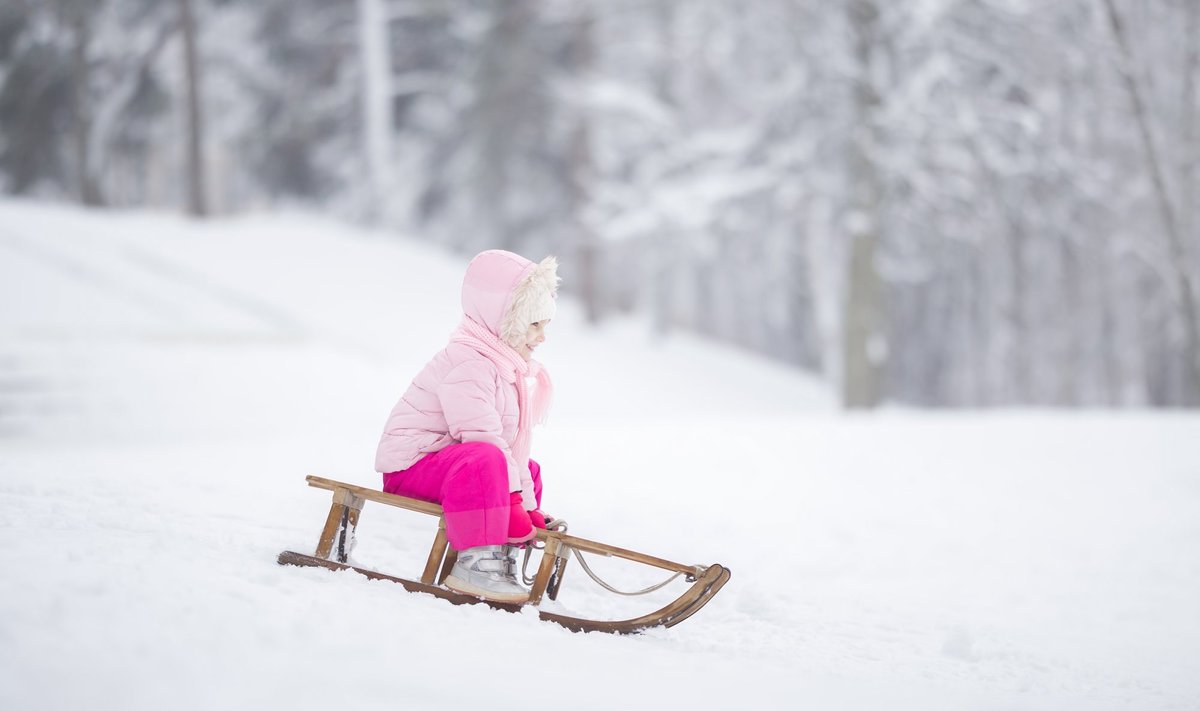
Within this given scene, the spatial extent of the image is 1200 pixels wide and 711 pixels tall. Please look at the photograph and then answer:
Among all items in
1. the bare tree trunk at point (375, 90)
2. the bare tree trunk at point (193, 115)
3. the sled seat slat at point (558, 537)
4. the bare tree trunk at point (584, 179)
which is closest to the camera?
the sled seat slat at point (558, 537)

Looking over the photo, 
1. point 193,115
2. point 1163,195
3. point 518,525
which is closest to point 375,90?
point 193,115

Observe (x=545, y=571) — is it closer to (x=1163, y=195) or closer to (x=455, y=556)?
(x=455, y=556)

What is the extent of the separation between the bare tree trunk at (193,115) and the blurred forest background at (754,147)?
8 centimetres

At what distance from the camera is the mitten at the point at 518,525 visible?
351 cm

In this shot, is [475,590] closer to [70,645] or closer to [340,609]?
[340,609]

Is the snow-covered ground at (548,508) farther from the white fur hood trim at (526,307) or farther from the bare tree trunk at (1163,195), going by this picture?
the bare tree trunk at (1163,195)

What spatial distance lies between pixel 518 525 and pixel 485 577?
25cm

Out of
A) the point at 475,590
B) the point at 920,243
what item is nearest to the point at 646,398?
the point at 920,243

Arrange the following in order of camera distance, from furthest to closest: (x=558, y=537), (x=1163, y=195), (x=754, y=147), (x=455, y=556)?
(x=754, y=147)
(x=1163, y=195)
(x=455, y=556)
(x=558, y=537)

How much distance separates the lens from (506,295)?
3543 millimetres

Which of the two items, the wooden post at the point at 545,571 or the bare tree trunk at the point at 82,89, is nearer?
the wooden post at the point at 545,571

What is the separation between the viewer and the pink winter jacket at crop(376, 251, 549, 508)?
3.41 m

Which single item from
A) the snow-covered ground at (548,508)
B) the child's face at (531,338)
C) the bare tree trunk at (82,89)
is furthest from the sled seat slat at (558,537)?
the bare tree trunk at (82,89)

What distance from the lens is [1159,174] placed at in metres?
11.2
